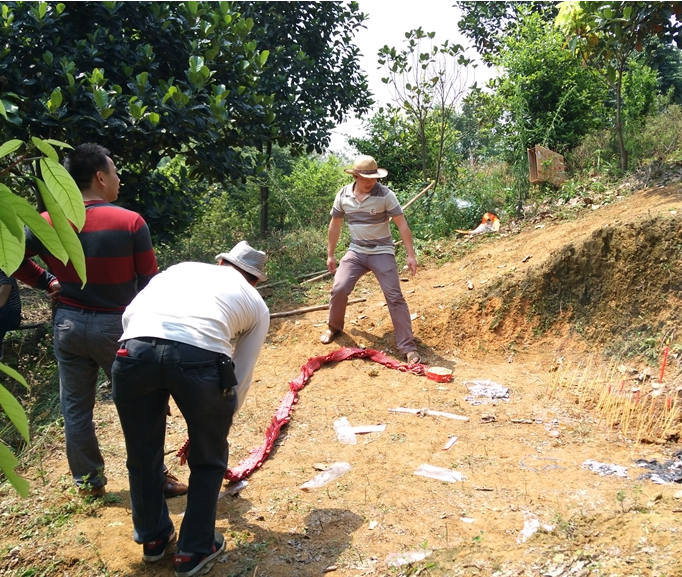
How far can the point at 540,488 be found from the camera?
3498 mm

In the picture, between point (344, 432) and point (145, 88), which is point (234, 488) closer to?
point (344, 432)

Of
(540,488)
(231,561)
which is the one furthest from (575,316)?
(231,561)

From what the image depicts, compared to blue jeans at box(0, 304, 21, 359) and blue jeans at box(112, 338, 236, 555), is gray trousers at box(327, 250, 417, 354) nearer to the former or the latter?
blue jeans at box(0, 304, 21, 359)

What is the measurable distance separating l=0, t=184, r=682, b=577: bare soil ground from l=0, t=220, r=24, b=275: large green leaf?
231 cm

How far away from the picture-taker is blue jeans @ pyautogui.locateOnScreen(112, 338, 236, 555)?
2.61 m

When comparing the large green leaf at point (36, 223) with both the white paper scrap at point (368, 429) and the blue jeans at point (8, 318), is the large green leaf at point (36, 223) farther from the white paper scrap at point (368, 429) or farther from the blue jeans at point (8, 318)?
the blue jeans at point (8, 318)

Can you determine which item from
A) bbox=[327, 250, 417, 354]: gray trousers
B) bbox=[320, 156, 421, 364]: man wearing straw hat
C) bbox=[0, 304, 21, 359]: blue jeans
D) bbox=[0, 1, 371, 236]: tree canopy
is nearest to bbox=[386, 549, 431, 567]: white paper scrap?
bbox=[320, 156, 421, 364]: man wearing straw hat

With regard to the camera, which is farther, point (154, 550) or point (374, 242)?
point (374, 242)

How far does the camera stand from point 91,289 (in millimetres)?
3357

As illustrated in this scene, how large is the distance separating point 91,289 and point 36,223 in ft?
7.95

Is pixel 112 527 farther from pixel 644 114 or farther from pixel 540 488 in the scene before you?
pixel 644 114

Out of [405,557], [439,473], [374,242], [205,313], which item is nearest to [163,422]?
[205,313]

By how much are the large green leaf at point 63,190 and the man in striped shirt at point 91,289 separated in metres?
2.32

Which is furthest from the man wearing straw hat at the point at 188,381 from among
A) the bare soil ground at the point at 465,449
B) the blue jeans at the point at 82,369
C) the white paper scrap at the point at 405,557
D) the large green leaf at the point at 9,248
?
the large green leaf at the point at 9,248
